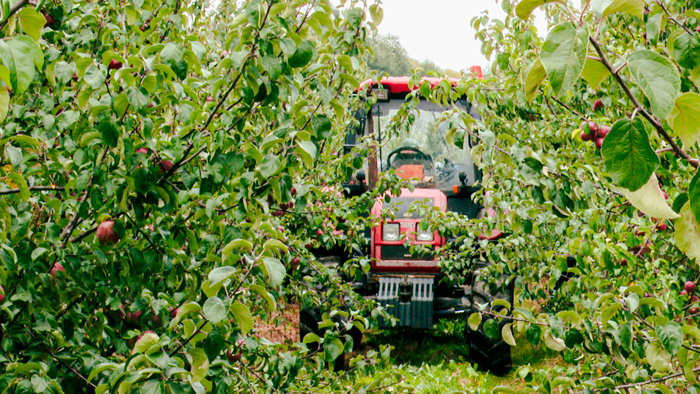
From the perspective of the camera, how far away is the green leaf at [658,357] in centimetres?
142

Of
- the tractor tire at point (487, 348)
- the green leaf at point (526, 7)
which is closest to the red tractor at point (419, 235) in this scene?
the tractor tire at point (487, 348)

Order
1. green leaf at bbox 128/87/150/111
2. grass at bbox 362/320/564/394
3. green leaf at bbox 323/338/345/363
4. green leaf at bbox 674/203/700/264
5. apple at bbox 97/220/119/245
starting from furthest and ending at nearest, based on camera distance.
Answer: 1. grass at bbox 362/320/564/394
2. green leaf at bbox 323/338/345/363
3. apple at bbox 97/220/119/245
4. green leaf at bbox 128/87/150/111
5. green leaf at bbox 674/203/700/264

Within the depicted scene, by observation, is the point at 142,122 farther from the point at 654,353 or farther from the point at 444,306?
the point at 444,306

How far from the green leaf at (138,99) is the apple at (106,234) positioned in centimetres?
46

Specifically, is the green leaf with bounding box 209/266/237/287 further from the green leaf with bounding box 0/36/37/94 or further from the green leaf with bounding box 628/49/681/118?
the green leaf with bounding box 628/49/681/118

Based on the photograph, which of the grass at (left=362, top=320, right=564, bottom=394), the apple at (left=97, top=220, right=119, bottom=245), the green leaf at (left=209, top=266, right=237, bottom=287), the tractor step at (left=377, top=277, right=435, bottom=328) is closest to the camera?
the green leaf at (left=209, top=266, right=237, bottom=287)

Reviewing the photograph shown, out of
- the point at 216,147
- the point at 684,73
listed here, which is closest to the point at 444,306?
the point at 684,73

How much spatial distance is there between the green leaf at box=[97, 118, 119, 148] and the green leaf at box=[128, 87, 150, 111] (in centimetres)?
8

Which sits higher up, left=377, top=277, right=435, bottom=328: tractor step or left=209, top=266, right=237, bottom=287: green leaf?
left=209, top=266, right=237, bottom=287: green leaf

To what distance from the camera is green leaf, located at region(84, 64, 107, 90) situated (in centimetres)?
149

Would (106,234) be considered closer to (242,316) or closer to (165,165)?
(165,165)

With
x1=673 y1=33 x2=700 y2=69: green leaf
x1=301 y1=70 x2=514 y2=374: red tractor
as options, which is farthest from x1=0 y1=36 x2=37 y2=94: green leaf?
x1=301 y1=70 x2=514 y2=374: red tractor

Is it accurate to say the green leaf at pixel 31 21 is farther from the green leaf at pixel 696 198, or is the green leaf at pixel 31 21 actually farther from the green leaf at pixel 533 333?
the green leaf at pixel 533 333

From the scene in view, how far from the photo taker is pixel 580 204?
182cm
